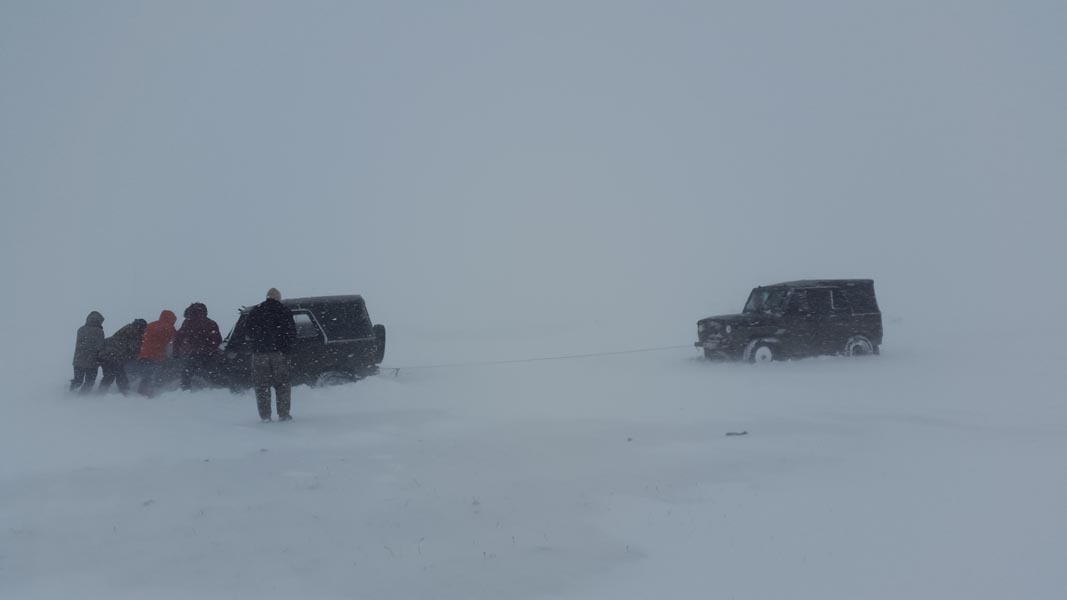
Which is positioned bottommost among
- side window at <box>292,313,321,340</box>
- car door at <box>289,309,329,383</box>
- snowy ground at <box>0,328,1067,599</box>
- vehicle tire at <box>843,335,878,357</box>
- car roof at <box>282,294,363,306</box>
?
vehicle tire at <box>843,335,878,357</box>

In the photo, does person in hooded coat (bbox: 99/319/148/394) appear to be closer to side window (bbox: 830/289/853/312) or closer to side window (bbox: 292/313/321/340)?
side window (bbox: 292/313/321/340)

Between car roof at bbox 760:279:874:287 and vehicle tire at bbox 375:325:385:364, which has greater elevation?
car roof at bbox 760:279:874:287

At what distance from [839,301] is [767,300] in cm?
175

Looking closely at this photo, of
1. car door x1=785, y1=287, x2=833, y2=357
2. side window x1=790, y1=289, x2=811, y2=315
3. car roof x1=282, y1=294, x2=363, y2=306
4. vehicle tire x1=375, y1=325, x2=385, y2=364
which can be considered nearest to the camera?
car roof x1=282, y1=294, x2=363, y2=306

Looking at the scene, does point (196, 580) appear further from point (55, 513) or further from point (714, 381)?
point (714, 381)

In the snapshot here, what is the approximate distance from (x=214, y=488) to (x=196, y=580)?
236cm

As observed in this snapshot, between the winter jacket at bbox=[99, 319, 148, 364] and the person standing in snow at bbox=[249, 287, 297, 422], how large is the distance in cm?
501

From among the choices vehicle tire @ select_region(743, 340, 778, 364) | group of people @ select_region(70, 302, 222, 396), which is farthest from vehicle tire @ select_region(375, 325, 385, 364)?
vehicle tire @ select_region(743, 340, 778, 364)

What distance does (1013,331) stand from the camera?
88.5 ft

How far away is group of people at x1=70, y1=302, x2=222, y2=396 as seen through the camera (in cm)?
1416

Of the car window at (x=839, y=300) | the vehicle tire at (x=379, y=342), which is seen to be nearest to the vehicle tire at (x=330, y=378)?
the vehicle tire at (x=379, y=342)

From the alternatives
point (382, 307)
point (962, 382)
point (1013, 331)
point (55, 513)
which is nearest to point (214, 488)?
point (55, 513)

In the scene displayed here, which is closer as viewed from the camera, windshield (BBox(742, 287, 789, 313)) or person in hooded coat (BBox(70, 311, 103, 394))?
person in hooded coat (BBox(70, 311, 103, 394))

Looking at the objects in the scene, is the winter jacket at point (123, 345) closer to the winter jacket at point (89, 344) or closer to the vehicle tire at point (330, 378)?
the winter jacket at point (89, 344)
